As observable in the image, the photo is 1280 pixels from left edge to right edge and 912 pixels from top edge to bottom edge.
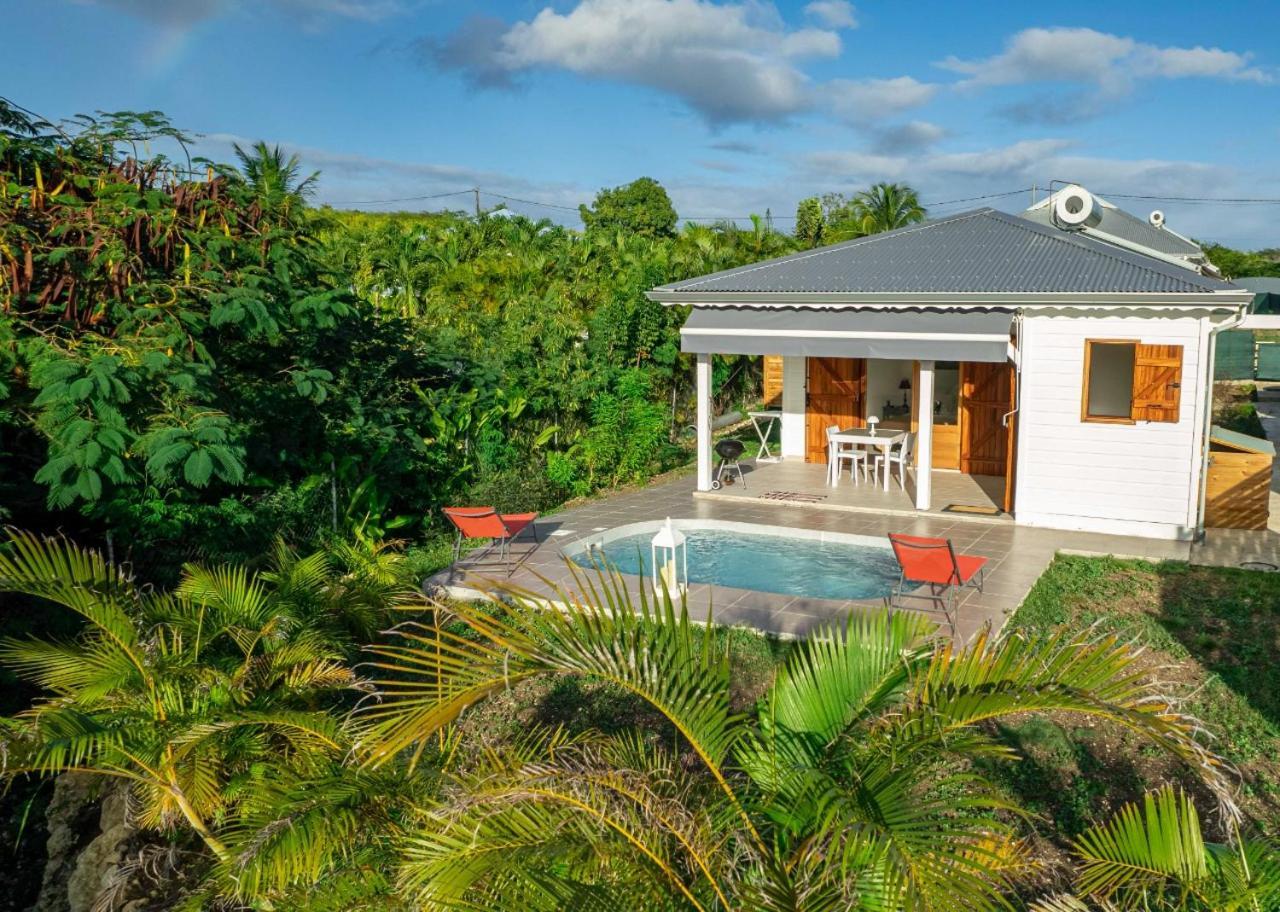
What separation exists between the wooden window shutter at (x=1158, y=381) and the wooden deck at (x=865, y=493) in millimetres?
2519

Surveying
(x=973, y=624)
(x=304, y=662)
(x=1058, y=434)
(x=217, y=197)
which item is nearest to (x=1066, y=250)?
(x=1058, y=434)

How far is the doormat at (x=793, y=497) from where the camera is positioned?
16.3 m

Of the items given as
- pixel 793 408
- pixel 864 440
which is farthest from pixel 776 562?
pixel 793 408

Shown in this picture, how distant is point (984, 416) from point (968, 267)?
139 inches

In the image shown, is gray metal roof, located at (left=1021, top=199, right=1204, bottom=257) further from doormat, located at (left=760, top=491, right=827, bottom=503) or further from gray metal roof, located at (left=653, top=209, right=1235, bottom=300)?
doormat, located at (left=760, top=491, right=827, bottom=503)

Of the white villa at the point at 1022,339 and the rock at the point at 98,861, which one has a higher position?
the white villa at the point at 1022,339

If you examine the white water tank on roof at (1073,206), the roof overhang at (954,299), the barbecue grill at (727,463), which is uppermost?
the white water tank on roof at (1073,206)

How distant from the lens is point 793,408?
66.6 ft

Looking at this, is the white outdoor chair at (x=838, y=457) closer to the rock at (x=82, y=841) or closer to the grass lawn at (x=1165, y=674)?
the grass lawn at (x=1165, y=674)

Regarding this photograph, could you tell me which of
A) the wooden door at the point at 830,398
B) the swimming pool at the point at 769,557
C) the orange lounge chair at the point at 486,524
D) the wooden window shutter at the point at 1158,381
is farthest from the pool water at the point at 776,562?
the wooden door at the point at 830,398

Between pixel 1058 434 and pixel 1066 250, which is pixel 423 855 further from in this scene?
pixel 1066 250

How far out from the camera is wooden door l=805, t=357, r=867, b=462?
1986 cm

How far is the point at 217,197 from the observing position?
11781mm

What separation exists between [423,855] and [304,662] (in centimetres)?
254
